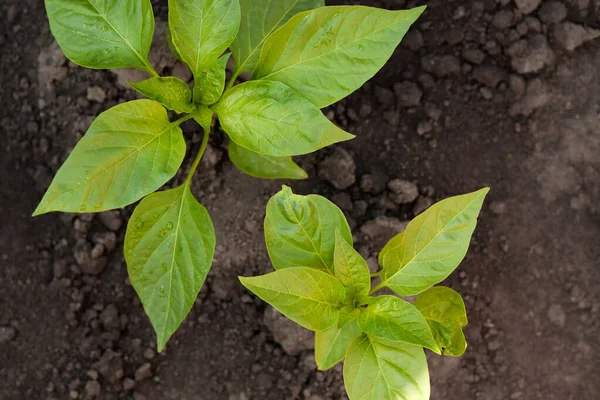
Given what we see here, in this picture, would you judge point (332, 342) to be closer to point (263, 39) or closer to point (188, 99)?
point (188, 99)

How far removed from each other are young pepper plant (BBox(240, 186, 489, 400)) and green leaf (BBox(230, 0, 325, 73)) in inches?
21.6

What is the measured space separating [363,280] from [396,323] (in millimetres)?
183

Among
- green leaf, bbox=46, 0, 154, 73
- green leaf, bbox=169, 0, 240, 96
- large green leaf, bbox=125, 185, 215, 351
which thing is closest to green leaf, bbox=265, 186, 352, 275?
large green leaf, bbox=125, 185, 215, 351

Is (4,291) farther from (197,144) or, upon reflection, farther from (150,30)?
(150,30)

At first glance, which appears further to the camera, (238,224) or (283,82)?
(238,224)

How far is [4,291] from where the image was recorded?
2740 millimetres

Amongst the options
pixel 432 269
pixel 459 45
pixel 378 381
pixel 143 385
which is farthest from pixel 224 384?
pixel 459 45

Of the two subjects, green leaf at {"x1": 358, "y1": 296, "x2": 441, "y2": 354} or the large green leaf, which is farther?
the large green leaf

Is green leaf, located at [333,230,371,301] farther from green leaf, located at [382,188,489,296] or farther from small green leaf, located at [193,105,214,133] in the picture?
small green leaf, located at [193,105,214,133]

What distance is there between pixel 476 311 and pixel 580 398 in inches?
21.8

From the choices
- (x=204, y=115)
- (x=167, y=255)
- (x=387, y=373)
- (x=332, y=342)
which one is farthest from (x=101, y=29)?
(x=387, y=373)

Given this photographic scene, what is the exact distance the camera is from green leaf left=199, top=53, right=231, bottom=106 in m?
2.04

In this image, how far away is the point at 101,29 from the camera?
6.84ft

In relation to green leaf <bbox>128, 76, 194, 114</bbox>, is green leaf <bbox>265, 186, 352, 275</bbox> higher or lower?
lower
